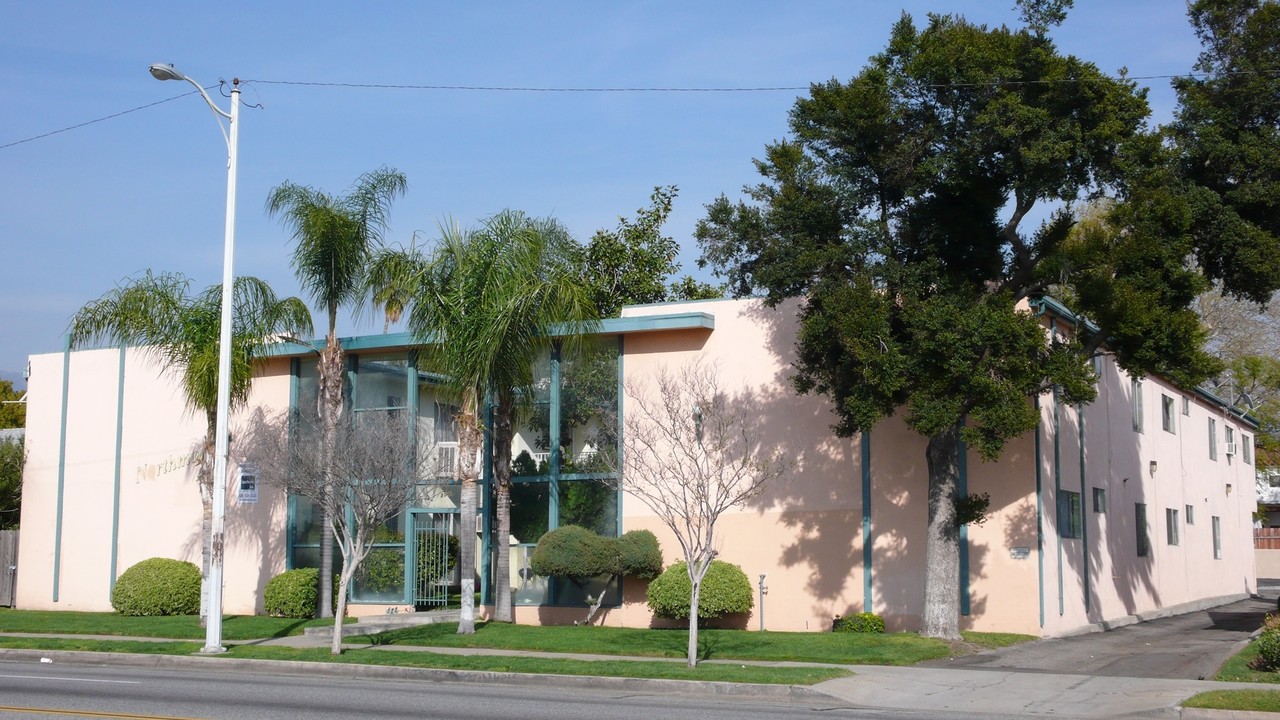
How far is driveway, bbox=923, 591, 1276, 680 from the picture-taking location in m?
17.7

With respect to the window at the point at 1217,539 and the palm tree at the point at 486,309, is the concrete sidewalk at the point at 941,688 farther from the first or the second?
the window at the point at 1217,539

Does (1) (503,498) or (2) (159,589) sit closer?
(1) (503,498)

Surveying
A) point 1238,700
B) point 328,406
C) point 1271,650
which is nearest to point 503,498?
point 328,406

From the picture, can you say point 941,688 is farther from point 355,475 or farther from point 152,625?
point 152,625

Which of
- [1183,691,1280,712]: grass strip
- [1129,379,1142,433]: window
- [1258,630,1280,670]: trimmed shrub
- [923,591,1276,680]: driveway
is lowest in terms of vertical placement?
[923,591,1276,680]: driveway

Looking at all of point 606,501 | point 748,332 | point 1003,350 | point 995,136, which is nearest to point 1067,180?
point 995,136

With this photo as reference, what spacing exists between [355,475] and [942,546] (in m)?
10.0

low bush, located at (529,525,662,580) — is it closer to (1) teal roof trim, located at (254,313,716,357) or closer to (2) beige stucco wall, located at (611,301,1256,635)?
(2) beige stucco wall, located at (611,301,1256,635)

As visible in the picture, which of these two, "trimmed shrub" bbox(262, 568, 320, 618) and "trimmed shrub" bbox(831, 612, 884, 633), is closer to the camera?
"trimmed shrub" bbox(831, 612, 884, 633)

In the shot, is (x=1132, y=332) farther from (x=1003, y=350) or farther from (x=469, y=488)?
(x=469, y=488)

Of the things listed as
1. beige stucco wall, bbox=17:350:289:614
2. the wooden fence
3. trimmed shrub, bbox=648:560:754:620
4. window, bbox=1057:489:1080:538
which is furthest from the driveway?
the wooden fence

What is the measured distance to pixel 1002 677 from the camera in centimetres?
1670

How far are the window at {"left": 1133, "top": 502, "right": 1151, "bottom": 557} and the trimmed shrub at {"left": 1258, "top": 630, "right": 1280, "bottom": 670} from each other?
42.6 feet

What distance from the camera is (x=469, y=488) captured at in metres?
23.3
